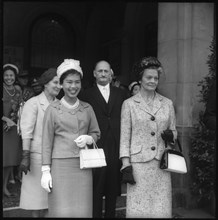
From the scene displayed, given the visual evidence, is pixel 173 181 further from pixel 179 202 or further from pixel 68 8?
pixel 68 8

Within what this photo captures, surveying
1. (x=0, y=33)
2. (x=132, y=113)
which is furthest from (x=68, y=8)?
(x=132, y=113)

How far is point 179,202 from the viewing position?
592cm

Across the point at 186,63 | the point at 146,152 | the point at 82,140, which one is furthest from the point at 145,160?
Answer: the point at 186,63

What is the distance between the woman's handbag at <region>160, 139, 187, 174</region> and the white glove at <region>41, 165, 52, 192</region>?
3.75 feet

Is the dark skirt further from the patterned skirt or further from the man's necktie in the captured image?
the man's necktie

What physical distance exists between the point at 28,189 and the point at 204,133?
2787 millimetres

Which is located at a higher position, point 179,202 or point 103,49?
point 103,49

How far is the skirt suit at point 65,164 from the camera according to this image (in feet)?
12.1

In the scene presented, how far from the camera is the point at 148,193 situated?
383 centimetres

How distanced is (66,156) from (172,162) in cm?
107

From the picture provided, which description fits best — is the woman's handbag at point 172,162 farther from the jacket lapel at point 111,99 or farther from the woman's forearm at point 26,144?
the woman's forearm at point 26,144

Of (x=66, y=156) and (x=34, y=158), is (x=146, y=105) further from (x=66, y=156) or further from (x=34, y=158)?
(x=34, y=158)

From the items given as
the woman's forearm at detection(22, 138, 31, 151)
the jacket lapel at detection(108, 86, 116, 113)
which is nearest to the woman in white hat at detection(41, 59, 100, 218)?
the woman's forearm at detection(22, 138, 31, 151)

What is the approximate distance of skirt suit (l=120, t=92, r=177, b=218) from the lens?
3.82 metres
